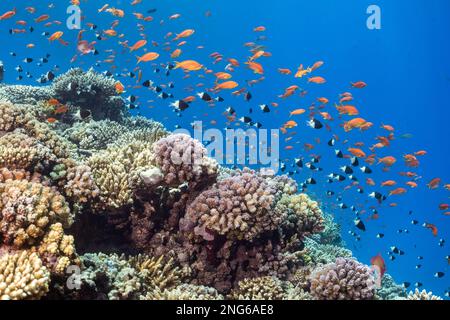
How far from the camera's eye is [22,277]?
12.4 ft

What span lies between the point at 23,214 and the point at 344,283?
4.44 metres

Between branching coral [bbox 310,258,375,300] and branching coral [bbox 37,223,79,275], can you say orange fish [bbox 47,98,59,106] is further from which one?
branching coral [bbox 310,258,375,300]

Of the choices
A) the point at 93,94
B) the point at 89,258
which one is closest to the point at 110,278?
the point at 89,258

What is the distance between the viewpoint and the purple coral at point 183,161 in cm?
627

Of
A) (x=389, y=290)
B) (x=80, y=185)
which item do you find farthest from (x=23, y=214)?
(x=389, y=290)

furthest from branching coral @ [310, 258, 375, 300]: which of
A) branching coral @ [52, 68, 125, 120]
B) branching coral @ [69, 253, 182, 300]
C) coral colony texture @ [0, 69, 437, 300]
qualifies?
branching coral @ [52, 68, 125, 120]

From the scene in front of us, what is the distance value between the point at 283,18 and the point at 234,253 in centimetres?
13559

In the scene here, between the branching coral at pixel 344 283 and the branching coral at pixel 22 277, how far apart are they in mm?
3729

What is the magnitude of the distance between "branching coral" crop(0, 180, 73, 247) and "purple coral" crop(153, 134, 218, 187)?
2039 mm

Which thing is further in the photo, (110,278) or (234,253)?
(234,253)

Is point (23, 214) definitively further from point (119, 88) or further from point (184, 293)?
point (119, 88)
